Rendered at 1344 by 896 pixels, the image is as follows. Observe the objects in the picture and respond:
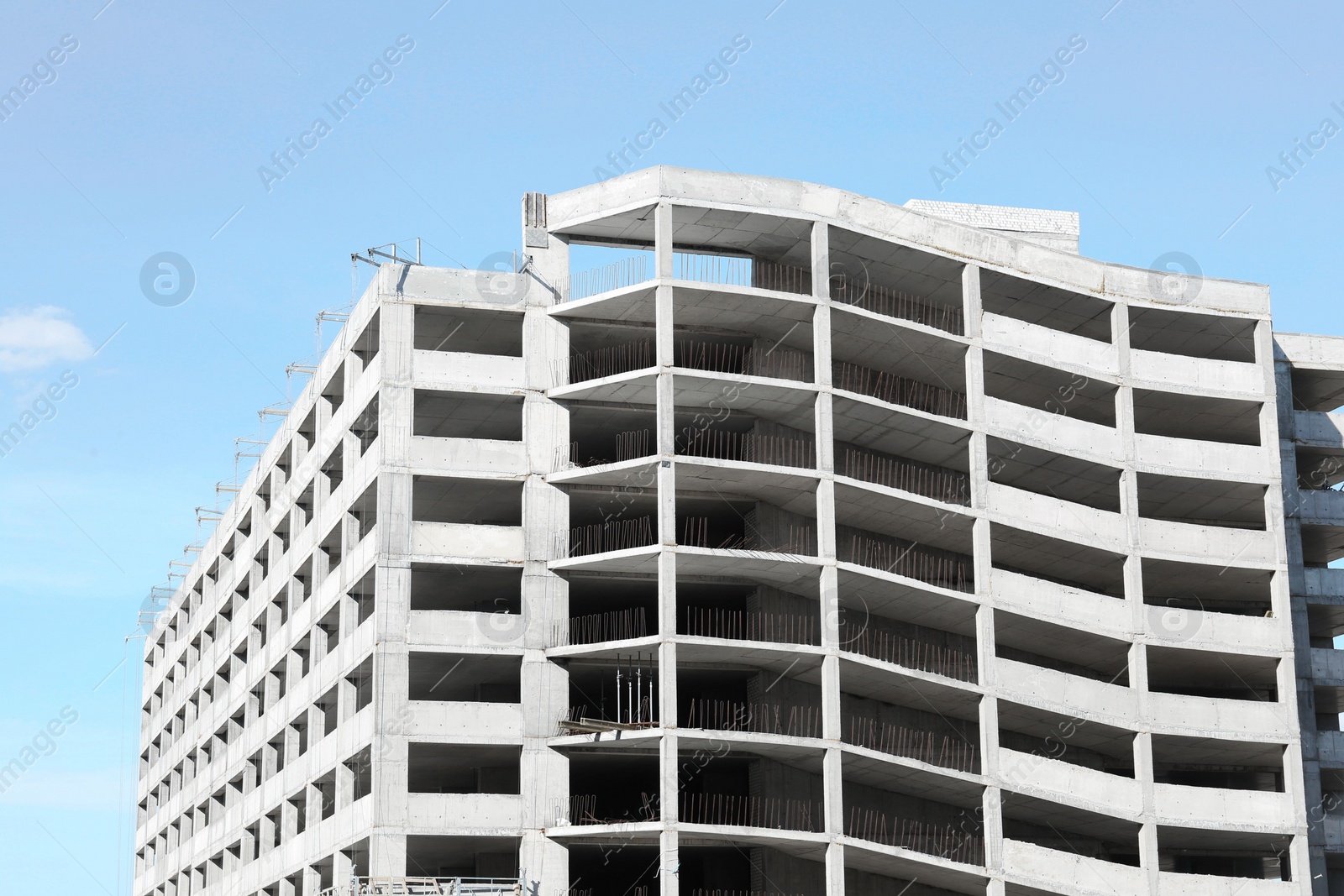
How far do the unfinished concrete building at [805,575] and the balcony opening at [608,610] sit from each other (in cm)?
19

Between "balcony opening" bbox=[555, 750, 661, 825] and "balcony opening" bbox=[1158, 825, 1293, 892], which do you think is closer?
"balcony opening" bbox=[555, 750, 661, 825]

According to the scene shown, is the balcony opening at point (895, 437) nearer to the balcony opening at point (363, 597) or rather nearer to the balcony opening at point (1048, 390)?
the balcony opening at point (1048, 390)

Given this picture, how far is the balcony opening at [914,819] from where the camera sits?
63.1 metres

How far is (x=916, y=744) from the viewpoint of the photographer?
65.2m

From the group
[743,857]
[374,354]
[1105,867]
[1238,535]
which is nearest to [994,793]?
[1105,867]

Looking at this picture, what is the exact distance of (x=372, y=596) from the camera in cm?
6525

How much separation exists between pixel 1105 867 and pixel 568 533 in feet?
72.9

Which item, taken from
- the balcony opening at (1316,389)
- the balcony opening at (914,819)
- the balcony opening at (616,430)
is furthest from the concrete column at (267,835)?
the balcony opening at (1316,389)

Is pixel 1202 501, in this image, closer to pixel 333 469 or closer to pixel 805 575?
pixel 805 575

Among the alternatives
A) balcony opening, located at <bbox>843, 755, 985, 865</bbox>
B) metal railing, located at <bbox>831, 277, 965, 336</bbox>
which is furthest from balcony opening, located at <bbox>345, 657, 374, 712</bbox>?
metal railing, located at <bbox>831, 277, 965, 336</bbox>

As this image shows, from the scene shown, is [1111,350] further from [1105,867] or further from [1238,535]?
[1105,867]

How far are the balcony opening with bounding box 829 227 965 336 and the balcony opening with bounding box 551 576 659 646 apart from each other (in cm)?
1274

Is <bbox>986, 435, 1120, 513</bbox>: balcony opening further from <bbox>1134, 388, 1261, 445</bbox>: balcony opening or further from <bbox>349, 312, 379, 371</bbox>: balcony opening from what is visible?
<bbox>349, 312, 379, 371</bbox>: balcony opening

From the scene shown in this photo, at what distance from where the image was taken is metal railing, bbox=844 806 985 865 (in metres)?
63.3
